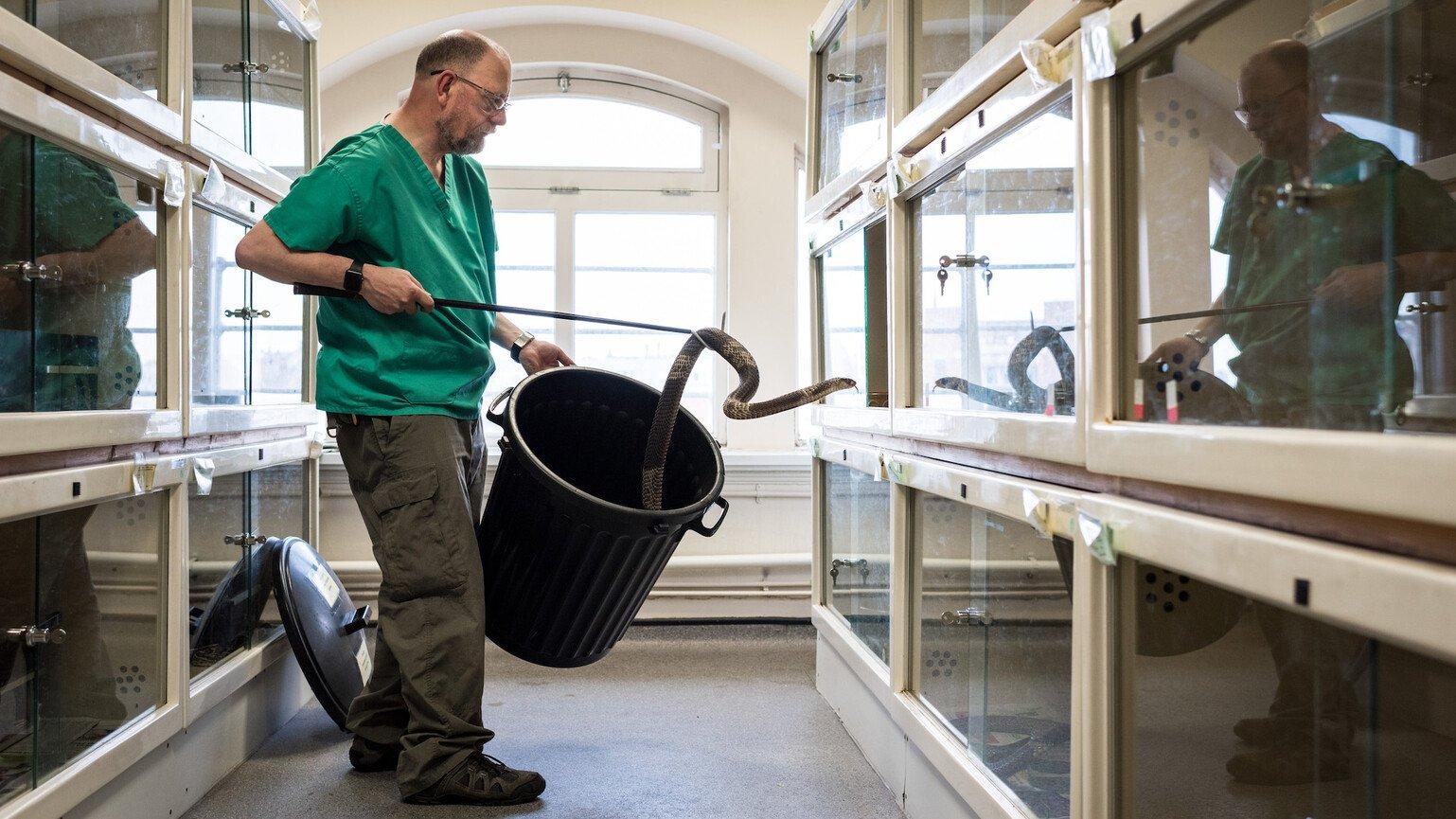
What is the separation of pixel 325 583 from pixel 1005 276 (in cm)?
177

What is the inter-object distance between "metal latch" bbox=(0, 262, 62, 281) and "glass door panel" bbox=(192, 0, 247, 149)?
524 mm

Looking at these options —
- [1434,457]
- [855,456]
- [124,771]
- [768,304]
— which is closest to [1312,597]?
[1434,457]

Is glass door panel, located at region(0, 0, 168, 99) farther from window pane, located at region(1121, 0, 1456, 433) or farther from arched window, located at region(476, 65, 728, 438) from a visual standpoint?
arched window, located at region(476, 65, 728, 438)

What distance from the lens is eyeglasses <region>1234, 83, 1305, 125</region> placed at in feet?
2.96

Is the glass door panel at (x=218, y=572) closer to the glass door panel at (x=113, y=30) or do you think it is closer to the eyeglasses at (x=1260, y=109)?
the glass door panel at (x=113, y=30)

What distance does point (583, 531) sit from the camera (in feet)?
5.94

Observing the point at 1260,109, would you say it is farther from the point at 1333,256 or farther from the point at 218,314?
the point at 218,314

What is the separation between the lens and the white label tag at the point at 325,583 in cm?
243

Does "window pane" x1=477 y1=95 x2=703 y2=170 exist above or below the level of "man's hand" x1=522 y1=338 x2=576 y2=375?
above

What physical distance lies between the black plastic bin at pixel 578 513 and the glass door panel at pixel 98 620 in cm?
58

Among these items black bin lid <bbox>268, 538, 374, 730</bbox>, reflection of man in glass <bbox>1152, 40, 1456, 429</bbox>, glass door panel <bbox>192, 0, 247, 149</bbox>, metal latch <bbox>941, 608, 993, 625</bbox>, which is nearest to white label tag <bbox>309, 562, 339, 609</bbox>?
black bin lid <bbox>268, 538, 374, 730</bbox>

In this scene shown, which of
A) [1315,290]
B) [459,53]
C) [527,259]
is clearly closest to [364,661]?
[459,53]

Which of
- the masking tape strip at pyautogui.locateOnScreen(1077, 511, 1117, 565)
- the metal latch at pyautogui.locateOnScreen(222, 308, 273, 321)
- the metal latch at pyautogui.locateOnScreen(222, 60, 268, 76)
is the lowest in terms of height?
the masking tape strip at pyautogui.locateOnScreen(1077, 511, 1117, 565)

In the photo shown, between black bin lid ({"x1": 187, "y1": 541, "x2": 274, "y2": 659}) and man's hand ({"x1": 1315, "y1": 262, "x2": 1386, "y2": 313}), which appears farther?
black bin lid ({"x1": 187, "y1": 541, "x2": 274, "y2": 659})
